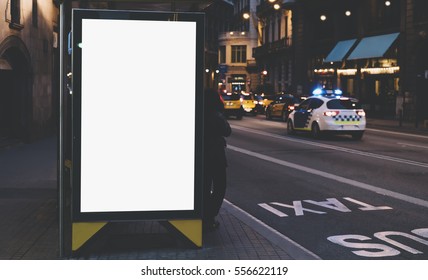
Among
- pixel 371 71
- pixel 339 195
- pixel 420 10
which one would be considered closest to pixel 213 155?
pixel 339 195

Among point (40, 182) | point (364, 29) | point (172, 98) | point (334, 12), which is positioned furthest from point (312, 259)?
point (334, 12)

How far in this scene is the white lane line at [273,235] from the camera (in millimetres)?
6938

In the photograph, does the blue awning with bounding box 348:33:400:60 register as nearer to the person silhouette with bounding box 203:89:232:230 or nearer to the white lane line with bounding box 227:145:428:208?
the white lane line with bounding box 227:145:428:208

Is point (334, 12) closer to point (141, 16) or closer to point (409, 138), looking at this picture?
point (409, 138)

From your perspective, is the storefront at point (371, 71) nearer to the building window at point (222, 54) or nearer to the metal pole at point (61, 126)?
the metal pole at point (61, 126)

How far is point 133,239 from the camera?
739 cm

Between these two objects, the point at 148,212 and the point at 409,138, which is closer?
the point at 148,212

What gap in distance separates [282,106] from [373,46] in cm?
789

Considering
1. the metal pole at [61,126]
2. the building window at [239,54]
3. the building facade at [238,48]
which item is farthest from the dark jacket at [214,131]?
the building window at [239,54]

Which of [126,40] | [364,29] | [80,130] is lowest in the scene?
[80,130]

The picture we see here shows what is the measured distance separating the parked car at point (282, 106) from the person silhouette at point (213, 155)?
28187 mm

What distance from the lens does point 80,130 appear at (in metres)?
6.50

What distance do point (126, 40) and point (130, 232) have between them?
2.55 meters

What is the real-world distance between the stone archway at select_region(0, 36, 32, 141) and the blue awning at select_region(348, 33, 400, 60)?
77.8ft
